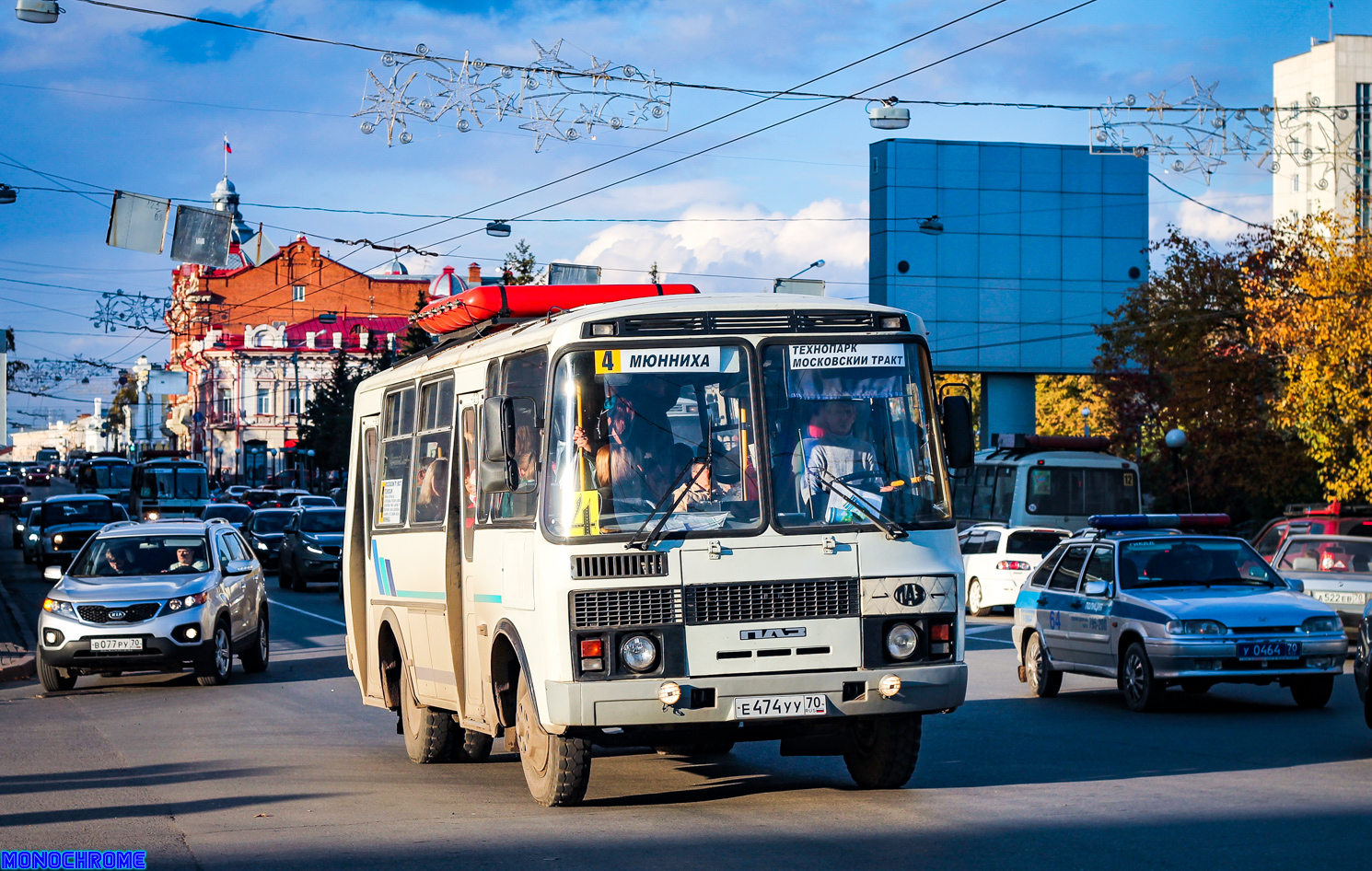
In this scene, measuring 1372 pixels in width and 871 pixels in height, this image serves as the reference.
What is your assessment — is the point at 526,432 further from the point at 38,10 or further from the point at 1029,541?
the point at 1029,541

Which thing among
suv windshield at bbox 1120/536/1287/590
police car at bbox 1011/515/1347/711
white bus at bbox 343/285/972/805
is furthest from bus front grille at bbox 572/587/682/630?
suv windshield at bbox 1120/536/1287/590

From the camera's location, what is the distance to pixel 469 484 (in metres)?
10.4

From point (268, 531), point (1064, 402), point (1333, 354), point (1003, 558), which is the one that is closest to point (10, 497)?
point (268, 531)

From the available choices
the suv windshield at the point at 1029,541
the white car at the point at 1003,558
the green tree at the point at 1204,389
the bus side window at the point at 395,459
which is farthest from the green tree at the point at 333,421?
the bus side window at the point at 395,459

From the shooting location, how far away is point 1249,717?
1423 cm

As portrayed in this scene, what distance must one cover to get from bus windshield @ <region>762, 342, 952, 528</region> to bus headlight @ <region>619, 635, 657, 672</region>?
976mm

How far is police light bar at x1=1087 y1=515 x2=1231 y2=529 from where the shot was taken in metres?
16.5

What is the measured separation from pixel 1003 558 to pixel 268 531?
20306mm

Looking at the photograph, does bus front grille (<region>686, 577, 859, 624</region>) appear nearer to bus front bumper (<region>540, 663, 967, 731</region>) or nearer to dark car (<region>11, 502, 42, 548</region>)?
Answer: bus front bumper (<region>540, 663, 967, 731</region>)

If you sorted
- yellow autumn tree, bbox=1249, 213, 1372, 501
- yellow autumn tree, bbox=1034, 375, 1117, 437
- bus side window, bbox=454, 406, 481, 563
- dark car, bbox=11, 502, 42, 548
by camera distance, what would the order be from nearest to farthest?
1. bus side window, bbox=454, 406, 481, 563
2. yellow autumn tree, bbox=1249, 213, 1372, 501
3. dark car, bbox=11, 502, 42, 548
4. yellow autumn tree, bbox=1034, 375, 1117, 437

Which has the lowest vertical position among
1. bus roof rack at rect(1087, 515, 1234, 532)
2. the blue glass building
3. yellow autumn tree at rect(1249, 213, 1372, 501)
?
bus roof rack at rect(1087, 515, 1234, 532)

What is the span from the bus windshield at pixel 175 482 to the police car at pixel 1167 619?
41.5 meters

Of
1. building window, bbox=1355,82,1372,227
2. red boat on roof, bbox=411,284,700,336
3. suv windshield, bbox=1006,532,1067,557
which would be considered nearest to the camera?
red boat on roof, bbox=411,284,700,336

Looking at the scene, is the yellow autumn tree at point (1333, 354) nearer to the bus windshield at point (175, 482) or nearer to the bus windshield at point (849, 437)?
the bus windshield at point (849, 437)
